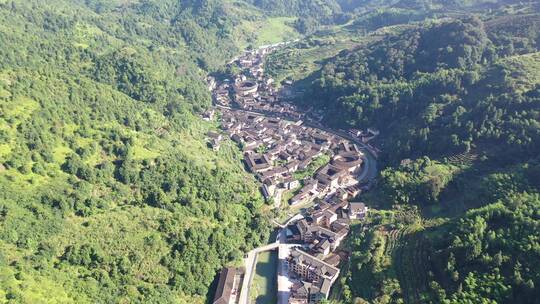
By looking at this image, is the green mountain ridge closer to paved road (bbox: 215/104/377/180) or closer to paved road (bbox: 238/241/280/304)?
paved road (bbox: 238/241/280/304)

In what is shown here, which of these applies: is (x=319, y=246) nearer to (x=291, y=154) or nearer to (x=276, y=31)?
(x=291, y=154)

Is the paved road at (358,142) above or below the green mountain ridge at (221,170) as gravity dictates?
below

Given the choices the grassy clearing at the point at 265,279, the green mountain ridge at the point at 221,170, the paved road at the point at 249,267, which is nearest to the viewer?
the green mountain ridge at the point at 221,170

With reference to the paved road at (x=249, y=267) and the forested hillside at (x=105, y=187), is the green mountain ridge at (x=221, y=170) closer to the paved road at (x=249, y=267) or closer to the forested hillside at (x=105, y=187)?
the forested hillside at (x=105, y=187)

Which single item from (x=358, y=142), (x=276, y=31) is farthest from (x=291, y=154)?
(x=276, y=31)

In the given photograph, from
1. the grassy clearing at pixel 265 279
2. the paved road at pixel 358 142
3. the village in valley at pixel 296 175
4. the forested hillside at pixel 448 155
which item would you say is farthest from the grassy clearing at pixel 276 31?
the grassy clearing at pixel 265 279

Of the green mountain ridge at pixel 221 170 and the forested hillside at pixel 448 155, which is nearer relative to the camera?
the green mountain ridge at pixel 221 170

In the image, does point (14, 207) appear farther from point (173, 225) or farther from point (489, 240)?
point (489, 240)
